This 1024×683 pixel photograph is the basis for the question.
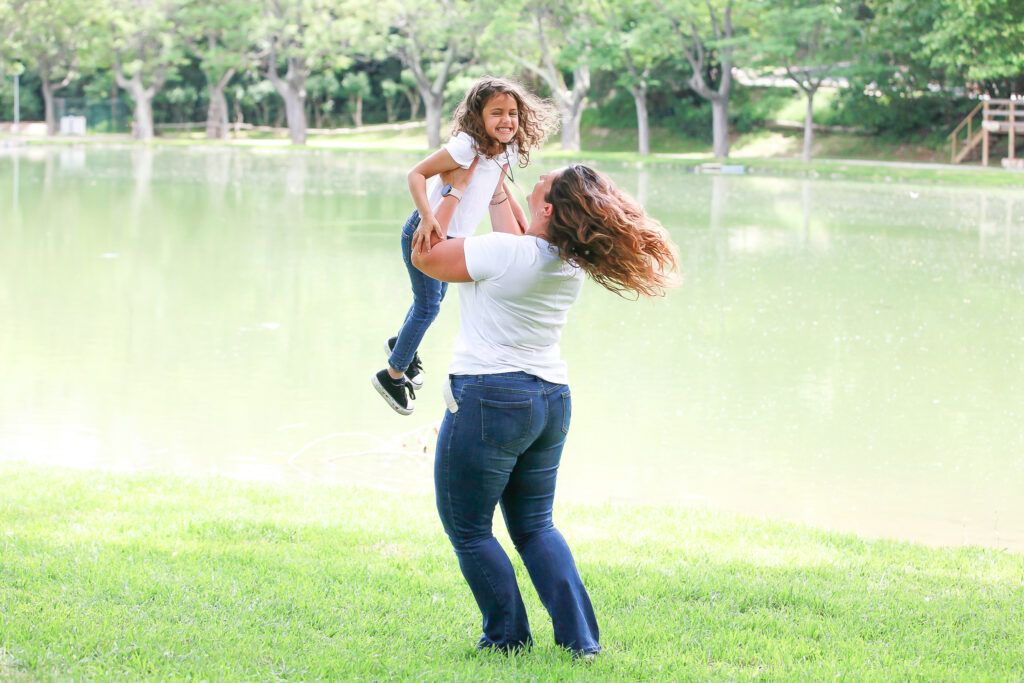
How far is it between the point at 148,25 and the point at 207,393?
41.9 m

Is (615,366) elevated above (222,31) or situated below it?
below

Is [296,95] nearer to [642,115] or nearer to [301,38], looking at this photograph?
[301,38]

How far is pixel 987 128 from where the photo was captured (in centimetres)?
3419

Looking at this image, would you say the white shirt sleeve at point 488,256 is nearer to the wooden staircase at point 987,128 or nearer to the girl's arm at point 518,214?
the girl's arm at point 518,214

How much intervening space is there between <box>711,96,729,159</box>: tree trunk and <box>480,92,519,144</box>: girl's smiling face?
36387mm

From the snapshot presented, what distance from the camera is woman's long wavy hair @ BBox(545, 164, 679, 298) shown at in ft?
9.94

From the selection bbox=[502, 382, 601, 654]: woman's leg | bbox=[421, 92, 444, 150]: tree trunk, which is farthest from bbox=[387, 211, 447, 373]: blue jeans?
bbox=[421, 92, 444, 150]: tree trunk

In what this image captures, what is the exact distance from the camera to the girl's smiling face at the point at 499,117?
11.7ft

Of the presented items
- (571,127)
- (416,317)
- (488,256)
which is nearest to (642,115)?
(571,127)

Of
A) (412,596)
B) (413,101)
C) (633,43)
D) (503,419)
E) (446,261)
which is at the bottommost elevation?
(412,596)

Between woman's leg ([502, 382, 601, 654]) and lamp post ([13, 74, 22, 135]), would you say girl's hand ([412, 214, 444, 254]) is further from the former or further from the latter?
lamp post ([13, 74, 22, 135])

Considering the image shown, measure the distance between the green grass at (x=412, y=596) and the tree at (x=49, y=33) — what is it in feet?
150

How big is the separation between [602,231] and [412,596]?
1434 millimetres

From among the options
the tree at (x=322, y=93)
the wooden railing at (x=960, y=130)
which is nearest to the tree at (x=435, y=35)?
the tree at (x=322, y=93)
